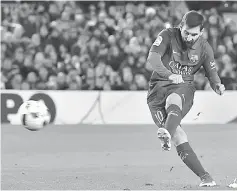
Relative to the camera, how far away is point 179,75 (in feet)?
22.5

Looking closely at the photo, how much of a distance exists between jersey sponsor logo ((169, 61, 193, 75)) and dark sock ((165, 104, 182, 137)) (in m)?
0.54

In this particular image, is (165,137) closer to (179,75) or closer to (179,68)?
(179,75)

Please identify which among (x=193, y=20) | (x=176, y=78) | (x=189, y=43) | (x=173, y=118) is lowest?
(x=173, y=118)

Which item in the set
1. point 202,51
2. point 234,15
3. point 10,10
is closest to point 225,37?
point 234,15

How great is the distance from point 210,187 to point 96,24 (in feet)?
39.3

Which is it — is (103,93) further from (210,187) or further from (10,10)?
(210,187)

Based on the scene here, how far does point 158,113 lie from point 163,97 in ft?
0.67

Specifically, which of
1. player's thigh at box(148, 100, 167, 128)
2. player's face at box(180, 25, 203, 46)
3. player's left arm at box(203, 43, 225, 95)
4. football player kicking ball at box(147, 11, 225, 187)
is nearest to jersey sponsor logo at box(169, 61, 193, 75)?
football player kicking ball at box(147, 11, 225, 187)

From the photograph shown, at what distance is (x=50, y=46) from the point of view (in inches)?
674

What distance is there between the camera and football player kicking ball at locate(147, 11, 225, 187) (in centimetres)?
682

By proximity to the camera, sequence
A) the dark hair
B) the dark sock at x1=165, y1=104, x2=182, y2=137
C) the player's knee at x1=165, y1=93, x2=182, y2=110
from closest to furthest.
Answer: the dark sock at x1=165, y1=104, x2=182, y2=137, the dark hair, the player's knee at x1=165, y1=93, x2=182, y2=110

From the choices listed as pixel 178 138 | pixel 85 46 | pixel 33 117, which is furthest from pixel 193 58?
pixel 85 46

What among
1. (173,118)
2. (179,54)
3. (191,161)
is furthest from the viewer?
(179,54)

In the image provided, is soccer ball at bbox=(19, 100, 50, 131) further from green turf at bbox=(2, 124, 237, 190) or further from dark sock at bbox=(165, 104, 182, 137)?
dark sock at bbox=(165, 104, 182, 137)
